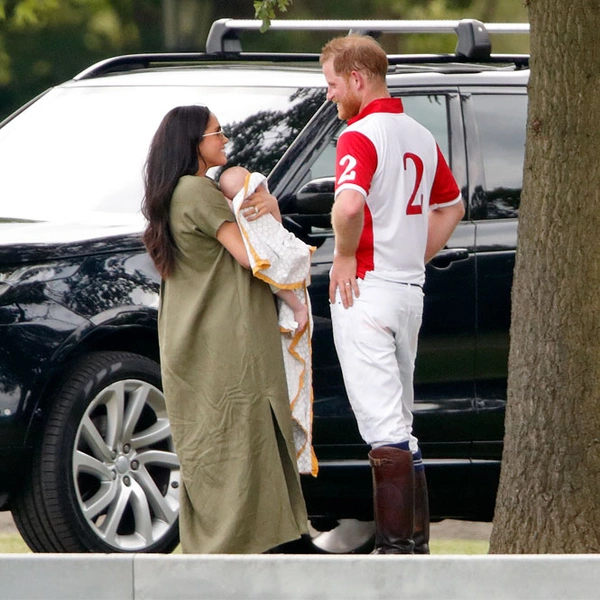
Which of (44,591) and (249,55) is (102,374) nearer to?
(44,591)

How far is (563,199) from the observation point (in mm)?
5590

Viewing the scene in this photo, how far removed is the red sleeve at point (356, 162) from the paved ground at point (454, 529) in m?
3.46

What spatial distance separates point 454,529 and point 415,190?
142 inches

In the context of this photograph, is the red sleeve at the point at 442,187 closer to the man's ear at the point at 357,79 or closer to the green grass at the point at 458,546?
the man's ear at the point at 357,79

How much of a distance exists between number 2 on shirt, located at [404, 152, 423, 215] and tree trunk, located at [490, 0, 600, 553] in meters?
0.36

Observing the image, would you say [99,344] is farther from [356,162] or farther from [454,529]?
[454,529]

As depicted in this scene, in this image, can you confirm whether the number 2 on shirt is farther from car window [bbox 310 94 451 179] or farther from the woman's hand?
car window [bbox 310 94 451 179]

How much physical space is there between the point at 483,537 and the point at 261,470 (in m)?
3.28

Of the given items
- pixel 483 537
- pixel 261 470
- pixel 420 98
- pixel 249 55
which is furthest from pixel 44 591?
pixel 483 537

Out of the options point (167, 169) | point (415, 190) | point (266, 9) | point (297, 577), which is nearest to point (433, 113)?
point (266, 9)

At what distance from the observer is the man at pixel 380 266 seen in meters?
5.70

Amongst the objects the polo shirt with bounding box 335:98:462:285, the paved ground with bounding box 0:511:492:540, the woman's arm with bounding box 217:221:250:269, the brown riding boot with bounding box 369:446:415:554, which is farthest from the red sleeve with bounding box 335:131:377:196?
the paved ground with bounding box 0:511:492:540

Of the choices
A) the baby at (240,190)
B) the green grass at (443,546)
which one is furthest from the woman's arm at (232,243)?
the green grass at (443,546)

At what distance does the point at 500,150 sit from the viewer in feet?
22.9
